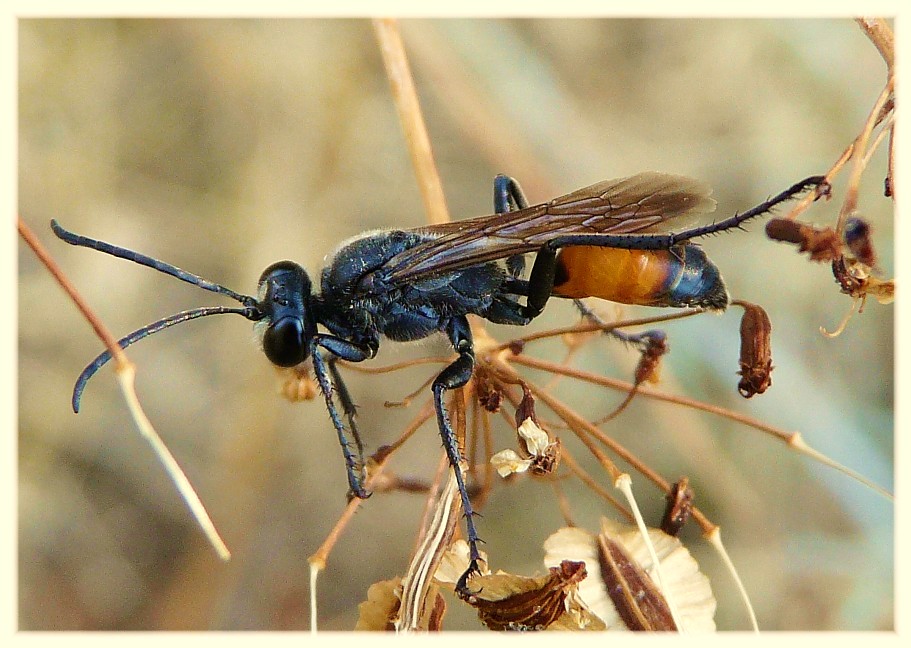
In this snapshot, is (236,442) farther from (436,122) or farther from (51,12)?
(51,12)

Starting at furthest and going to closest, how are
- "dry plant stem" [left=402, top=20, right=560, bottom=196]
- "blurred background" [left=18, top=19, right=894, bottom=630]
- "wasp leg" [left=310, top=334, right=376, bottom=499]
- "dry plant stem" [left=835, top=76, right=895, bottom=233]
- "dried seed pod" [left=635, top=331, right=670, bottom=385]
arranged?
"dry plant stem" [left=402, top=20, right=560, bottom=196], "blurred background" [left=18, top=19, right=894, bottom=630], "dried seed pod" [left=635, top=331, right=670, bottom=385], "wasp leg" [left=310, top=334, right=376, bottom=499], "dry plant stem" [left=835, top=76, right=895, bottom=233]

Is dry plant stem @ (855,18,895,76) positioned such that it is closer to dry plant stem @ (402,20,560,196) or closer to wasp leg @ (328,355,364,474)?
dry plant stem @ (402,20,560,196)

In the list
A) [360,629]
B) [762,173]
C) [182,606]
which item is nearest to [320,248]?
[182,606]

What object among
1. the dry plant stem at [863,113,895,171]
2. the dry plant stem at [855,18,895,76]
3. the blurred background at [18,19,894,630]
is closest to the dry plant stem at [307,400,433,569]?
the blurred background at [18,19,894,630]

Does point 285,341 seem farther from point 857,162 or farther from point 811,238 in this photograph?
point 857,162

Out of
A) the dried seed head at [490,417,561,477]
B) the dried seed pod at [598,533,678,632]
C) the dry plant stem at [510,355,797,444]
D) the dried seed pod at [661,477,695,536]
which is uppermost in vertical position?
the dry plant stem at [510,355,797,444]

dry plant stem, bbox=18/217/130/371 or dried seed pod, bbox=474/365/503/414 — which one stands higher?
dry plant stem, bbox=18/217/130/371

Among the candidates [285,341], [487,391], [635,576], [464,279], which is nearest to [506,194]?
[464,279]

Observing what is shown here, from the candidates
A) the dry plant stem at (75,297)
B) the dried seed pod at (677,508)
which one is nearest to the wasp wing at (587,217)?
the dried seed pod at (677,508)

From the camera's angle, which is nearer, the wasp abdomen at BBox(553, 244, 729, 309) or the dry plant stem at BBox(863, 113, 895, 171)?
the dry plant stem at BBox(863, 113, 895, 171)
